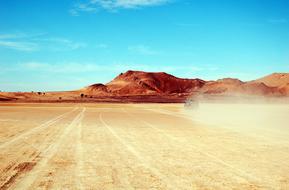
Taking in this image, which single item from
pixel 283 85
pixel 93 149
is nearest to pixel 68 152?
pixel 93 149

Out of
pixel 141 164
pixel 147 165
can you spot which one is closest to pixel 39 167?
pixel 141 164

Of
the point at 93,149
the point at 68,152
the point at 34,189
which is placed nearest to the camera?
the point at 34,189

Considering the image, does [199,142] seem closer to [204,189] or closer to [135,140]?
[135,140]

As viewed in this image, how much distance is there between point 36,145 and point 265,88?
164723mm

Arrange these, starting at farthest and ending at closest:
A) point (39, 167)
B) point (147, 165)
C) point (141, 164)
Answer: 1. point (141, 164)
2. point (147, 165)
3. point (39, 167)

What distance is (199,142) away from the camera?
1533 centimetres

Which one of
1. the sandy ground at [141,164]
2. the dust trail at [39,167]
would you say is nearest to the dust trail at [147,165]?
the sandy ground at [141,164]

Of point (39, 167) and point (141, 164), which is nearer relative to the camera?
point (39, 167)

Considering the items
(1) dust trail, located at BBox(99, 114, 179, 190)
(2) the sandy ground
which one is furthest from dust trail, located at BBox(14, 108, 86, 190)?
(1) dust trail, located at BBox(99, 114, 179, 190)

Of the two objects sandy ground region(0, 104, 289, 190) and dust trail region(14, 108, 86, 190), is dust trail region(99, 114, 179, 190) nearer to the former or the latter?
sandy ground region(0, 104, 289, 190)

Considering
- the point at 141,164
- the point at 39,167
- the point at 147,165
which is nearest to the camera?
the point at 39,167

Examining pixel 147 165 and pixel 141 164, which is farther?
pixel 141 164

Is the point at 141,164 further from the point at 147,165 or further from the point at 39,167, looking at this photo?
the point at 39,167

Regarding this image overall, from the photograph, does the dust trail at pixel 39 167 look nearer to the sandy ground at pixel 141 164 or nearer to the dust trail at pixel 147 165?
the sandy ground at pixel 141 164
